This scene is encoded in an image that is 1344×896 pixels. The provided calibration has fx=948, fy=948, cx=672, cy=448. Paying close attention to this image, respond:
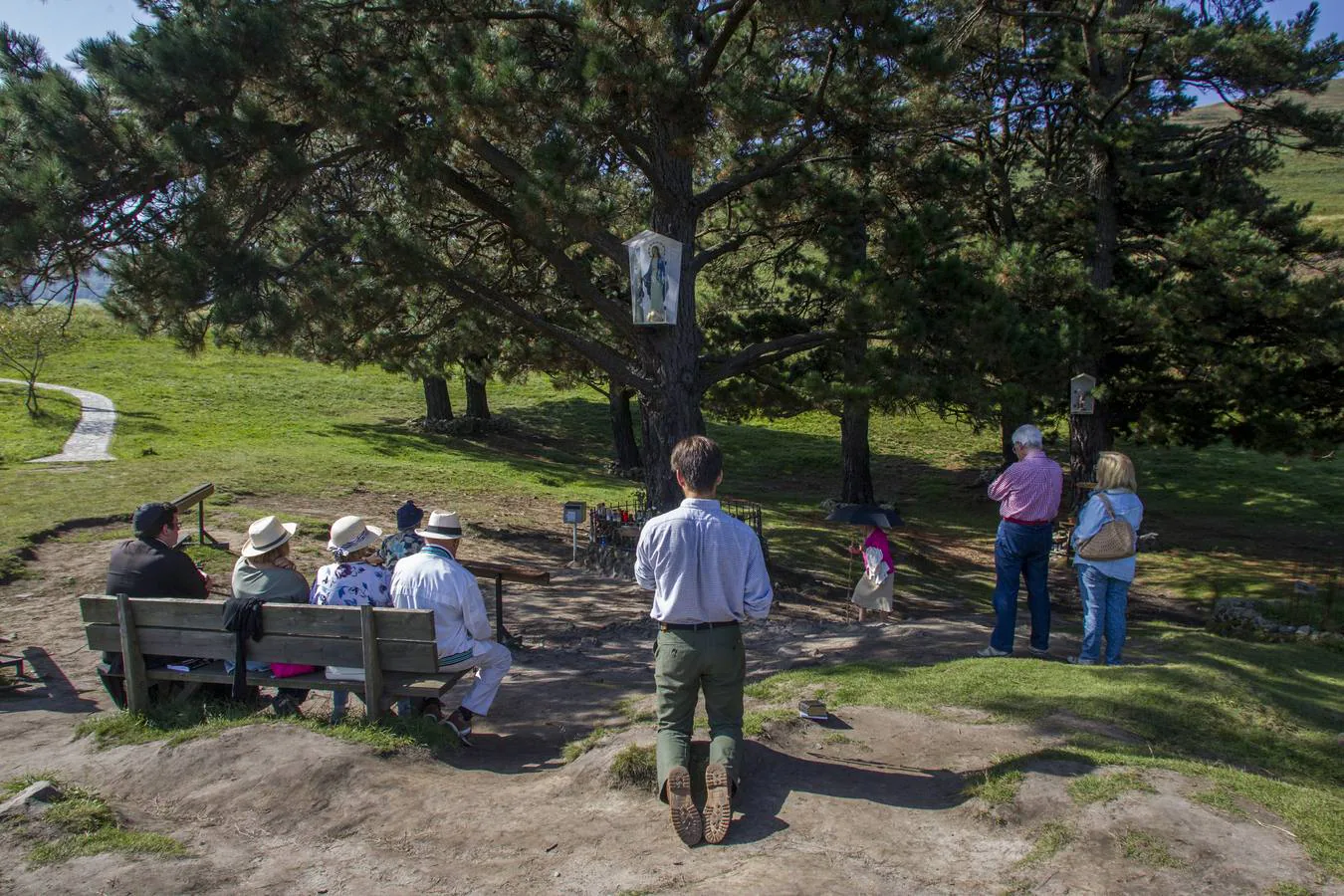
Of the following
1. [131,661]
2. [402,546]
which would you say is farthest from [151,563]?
[402,546]

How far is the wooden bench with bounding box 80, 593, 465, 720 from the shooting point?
5164 millimetres

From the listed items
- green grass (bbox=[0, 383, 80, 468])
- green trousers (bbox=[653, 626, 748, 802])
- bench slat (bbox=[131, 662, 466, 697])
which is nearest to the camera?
green trousers (bbox=[653, 626, 748, 802])

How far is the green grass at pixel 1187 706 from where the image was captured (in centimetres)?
417

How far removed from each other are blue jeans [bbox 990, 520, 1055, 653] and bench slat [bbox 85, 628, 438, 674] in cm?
408

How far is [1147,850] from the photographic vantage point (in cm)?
350

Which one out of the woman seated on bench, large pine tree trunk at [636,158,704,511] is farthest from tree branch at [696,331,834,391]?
the woman seated on bench

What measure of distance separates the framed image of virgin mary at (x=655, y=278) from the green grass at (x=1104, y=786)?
22.5 ft

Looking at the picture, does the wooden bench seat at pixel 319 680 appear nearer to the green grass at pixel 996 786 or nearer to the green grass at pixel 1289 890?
the green grass at pixel 996 786

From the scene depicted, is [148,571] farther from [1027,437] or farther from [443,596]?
[1027,437]

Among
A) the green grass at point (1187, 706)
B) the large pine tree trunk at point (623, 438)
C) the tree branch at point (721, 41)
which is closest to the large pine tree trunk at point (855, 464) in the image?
the large pine tree trunk at point (623, 438)

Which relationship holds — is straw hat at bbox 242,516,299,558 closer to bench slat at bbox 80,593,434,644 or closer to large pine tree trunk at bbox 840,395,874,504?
bench slat at bbox 80,593,434,644

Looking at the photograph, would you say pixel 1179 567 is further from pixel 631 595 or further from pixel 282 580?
pixel 282 580

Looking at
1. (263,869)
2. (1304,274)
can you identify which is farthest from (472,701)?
(1304,274)

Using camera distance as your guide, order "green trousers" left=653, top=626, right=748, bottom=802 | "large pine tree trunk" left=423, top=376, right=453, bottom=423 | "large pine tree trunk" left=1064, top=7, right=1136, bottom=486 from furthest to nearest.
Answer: "large pine tree trunk" left=423, top=376, right=453, bottom=423 → "large pine tree trunk" left=1064, top=7, right=1136, bottom=486 → "green trousers" left=653, top=626, right=748, bottom=802
